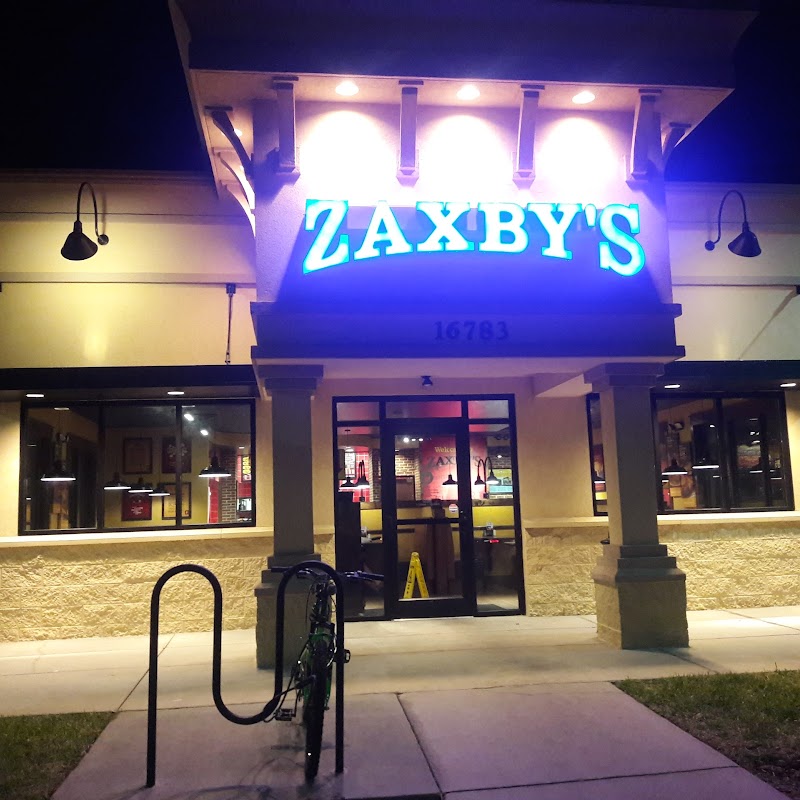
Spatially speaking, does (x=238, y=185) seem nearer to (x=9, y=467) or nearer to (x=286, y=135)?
(x=286, y=135)

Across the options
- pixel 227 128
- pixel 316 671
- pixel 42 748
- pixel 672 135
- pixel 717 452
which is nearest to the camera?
pixel 316 671

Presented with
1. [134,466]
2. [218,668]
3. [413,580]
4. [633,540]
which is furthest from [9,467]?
[633,540]

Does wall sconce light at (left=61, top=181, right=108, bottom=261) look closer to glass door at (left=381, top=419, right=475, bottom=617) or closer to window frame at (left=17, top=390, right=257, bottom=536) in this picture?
window frame at (left=17, top=390, right=257, bottom=536)

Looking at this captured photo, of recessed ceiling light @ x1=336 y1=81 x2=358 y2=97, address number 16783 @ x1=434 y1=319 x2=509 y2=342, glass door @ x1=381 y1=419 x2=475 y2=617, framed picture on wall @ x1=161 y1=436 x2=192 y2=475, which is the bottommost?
glass door @ x1=381 y1=419 x2=475 y2=617

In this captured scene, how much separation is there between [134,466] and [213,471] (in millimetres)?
1159

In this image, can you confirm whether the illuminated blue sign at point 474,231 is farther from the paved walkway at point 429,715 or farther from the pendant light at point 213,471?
the paved walkway at point 429,715

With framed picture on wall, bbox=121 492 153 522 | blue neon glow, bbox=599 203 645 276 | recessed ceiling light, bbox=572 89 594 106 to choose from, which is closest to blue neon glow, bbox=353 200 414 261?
blue neon glow, bbox=599 203 645 276

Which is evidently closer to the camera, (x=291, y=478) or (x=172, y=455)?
(x=291, y=478)

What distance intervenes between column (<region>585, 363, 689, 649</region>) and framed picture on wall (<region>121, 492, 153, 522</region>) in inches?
242

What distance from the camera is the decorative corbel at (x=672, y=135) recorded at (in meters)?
8.97

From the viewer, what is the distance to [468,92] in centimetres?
839

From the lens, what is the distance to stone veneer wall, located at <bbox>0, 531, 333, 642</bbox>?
9625mm

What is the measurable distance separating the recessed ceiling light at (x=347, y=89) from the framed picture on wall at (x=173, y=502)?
5606mm

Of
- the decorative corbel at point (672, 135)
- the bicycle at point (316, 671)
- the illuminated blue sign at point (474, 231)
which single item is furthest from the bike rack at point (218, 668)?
the decorative corbel at point (672, 135)
